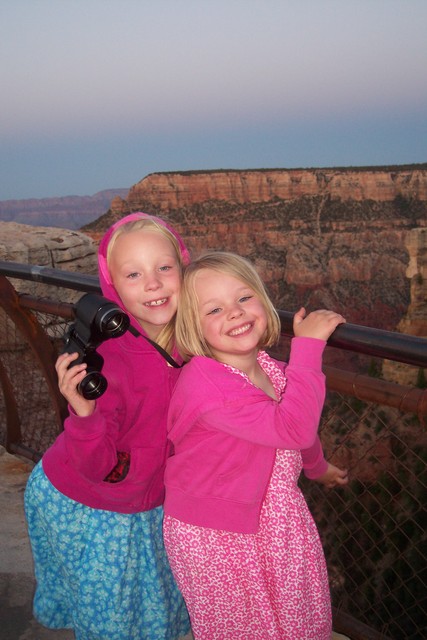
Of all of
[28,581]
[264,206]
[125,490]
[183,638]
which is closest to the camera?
[125,490]

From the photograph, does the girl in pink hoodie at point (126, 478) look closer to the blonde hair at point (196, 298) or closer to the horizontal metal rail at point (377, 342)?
the blonde hair at point (196, 298)

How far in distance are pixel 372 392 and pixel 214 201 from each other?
62.4m

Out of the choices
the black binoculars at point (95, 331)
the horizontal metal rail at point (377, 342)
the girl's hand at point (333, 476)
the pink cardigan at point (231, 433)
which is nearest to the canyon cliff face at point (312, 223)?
the girl's hand at point (333, 476)

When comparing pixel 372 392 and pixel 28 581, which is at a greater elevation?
pixel 372 392

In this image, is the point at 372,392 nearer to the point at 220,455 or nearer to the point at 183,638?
the point at 220,455

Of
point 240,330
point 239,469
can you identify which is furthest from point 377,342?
point 239,469

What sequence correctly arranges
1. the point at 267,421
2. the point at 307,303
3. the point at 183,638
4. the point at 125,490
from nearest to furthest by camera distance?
the point at 267,421 < the point at 125,490 < the point at 183,638 < the point at 307,303

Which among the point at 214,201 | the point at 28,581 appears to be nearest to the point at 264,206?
the point at 214,201

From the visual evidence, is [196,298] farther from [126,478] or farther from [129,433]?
[126,478]

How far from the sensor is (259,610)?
4.92 feet

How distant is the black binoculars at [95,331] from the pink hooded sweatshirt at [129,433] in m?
0.11

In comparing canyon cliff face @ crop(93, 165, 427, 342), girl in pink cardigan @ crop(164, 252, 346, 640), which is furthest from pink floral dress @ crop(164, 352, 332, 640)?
canyon cliff face @ crop(93, 165, 427, 342)

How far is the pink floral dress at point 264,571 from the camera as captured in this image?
4.81 ft

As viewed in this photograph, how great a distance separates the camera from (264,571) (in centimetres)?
149
